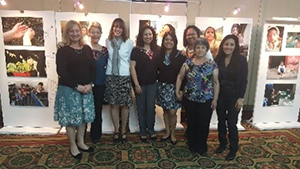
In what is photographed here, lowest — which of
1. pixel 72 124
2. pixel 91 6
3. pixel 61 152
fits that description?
pixel 61 152

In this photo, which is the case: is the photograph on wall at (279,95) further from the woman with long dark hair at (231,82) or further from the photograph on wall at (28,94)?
the photograph on wall at (28,94)

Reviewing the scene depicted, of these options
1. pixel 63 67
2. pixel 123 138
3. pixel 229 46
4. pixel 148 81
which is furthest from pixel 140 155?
pixel 229 46

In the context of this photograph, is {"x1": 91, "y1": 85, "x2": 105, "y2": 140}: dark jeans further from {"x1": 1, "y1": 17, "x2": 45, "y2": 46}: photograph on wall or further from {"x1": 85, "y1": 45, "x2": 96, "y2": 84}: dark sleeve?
{"x1": 1, "y1": 17, "x2": 45, "y2": 46}: photograph on wall

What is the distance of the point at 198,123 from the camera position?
260 centimetres

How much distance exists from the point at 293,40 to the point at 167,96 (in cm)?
218

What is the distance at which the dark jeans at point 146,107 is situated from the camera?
286cm

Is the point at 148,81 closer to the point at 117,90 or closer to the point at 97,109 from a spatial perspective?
the point at 117,90

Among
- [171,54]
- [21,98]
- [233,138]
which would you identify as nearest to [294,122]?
[233,138]

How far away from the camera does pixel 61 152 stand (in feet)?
8.84

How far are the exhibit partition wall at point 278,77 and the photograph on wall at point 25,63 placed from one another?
3118 millimetres

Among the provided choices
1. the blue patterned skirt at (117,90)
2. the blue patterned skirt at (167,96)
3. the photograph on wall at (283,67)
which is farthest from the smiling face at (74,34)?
the photograph on wall at (283,67)

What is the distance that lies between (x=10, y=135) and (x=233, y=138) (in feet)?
9.46

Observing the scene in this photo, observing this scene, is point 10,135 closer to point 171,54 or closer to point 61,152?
Result: point 61,152

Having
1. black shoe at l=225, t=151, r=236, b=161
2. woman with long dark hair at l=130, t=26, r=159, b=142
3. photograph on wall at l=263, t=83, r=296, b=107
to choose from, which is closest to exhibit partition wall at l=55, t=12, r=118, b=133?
woman with long dark hair at l=130, t=26, r=159, b=142
